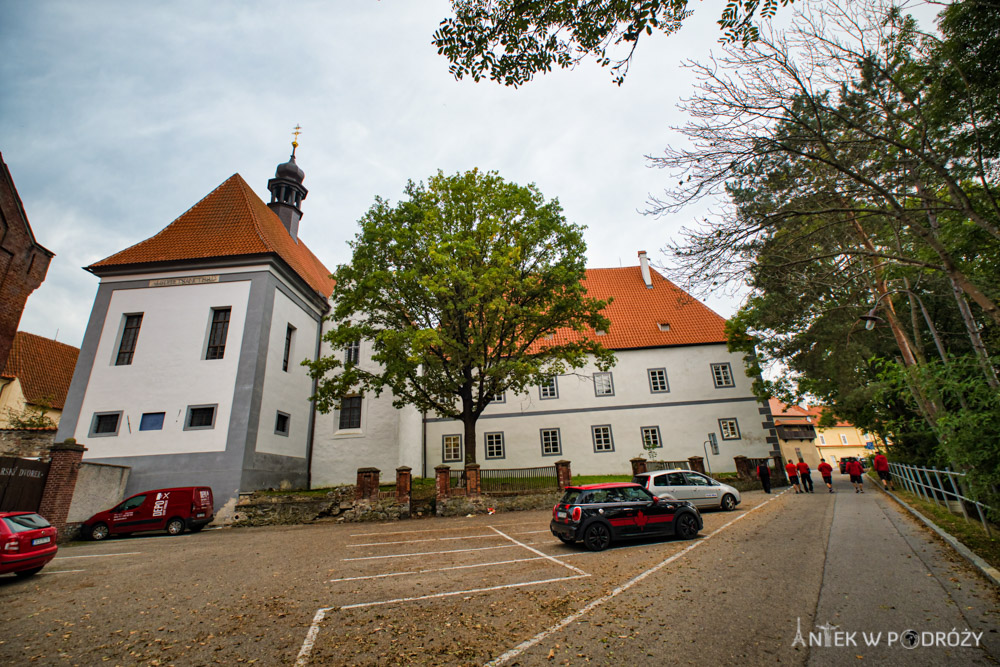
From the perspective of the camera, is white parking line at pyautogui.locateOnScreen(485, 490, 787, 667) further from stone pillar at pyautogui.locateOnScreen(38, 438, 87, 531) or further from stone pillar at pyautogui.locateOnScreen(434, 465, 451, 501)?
stone pillar at pyautogui.locateOnScreen(38, 438, 87, 531)

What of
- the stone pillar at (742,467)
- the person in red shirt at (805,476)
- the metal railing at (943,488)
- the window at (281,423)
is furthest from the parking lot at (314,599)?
the stone pillar at (742,467)

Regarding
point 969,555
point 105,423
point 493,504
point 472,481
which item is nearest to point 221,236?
point 105,423

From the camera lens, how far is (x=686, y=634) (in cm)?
459

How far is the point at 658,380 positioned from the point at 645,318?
4.75 metres

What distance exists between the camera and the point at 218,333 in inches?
771

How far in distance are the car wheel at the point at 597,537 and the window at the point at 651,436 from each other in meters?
16.9

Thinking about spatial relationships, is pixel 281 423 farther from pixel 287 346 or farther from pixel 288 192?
pixel 288 192

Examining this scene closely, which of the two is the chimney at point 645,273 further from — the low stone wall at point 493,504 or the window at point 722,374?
the low stone wall at point 493,504

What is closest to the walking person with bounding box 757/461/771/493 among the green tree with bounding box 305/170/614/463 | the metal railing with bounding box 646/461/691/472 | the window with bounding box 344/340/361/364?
the metal railing with bounding box 646/461/691/472

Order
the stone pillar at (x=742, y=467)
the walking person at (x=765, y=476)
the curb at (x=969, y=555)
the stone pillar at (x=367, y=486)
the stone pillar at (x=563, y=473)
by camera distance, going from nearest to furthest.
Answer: the curb at (x=969, y=555) → the stone pillar at (x=367, y=486) → the stone pillar at (x=563, y=473) → the walking person at (x=765, y=476) → the stone pillar at (x=742, y=467)

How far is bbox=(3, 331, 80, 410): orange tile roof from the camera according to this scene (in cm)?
2706

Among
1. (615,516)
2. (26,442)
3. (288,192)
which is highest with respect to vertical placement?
(288,192)

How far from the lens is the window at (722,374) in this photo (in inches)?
1052

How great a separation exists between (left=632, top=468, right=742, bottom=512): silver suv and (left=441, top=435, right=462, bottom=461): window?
484 inches
